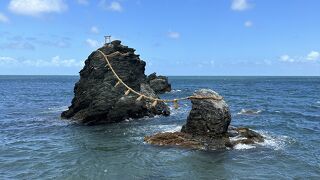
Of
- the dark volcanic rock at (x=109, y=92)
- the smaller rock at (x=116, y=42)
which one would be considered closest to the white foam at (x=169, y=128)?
the dark volcanic rock at (x=109, y=92)

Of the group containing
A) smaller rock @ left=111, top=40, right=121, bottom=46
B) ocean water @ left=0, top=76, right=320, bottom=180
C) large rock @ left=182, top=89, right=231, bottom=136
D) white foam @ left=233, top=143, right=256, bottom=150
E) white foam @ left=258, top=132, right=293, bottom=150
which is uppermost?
smaller rock @ left=111, top=40, right=121, bottom=46

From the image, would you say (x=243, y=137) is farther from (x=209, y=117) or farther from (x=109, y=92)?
(x=109, y=92)

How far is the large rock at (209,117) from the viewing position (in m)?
26.8

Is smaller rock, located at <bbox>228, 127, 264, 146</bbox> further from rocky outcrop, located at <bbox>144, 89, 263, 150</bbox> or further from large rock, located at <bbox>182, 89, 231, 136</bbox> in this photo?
large rock, located at <bbox>182, 89, 231, 136</bbox>

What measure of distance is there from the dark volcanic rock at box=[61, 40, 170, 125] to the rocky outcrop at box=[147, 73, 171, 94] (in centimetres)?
4590

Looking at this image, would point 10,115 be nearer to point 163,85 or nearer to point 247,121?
point 247,121

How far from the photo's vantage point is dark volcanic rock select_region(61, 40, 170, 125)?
37.5m

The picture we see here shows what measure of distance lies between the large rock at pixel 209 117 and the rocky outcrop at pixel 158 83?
204 feet

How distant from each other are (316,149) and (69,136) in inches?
647

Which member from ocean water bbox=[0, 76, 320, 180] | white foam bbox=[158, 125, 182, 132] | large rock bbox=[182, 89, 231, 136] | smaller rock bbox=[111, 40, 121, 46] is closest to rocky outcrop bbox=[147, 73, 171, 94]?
smaller rock bbox=[111, 40, 121, 46]

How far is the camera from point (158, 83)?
91.8 metres

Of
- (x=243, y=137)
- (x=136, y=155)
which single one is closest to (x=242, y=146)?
(x=243, y=137)

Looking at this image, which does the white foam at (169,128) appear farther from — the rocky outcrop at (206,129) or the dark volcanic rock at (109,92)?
the rocky outcrop at (206,129)

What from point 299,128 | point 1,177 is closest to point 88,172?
point 1,177
